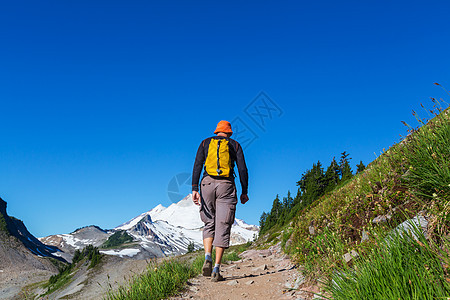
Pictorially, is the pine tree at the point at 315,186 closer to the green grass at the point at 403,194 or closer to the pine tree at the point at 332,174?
the pine tree at the point at 332,174

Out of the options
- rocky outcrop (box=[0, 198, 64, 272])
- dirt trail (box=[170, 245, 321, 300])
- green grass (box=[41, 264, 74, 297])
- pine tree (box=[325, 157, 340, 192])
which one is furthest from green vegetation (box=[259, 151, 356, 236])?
rocky outcrop (box=[0, 198, 64, 272])

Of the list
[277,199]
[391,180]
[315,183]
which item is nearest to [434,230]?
[391,180]

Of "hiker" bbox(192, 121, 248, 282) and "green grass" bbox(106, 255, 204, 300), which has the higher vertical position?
"hiker" bbox(192, 121, 248, 282)

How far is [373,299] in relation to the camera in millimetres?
2773

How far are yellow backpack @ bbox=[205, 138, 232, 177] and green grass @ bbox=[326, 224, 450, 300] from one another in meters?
3.98

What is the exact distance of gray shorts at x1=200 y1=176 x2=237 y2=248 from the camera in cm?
682

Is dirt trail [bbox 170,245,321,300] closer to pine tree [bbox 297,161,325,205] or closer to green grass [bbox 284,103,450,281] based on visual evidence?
green grass [bbox 284,103,450,281]

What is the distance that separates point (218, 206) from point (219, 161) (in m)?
1.07

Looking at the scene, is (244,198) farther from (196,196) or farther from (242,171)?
(196,196)

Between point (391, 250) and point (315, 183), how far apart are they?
210 feet

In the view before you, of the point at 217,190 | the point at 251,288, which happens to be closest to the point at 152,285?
the point at 251,288

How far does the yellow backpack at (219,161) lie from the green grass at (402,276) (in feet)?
13.1

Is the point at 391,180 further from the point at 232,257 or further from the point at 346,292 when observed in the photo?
the point at 232,257

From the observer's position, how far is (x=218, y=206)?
6.92 meters
